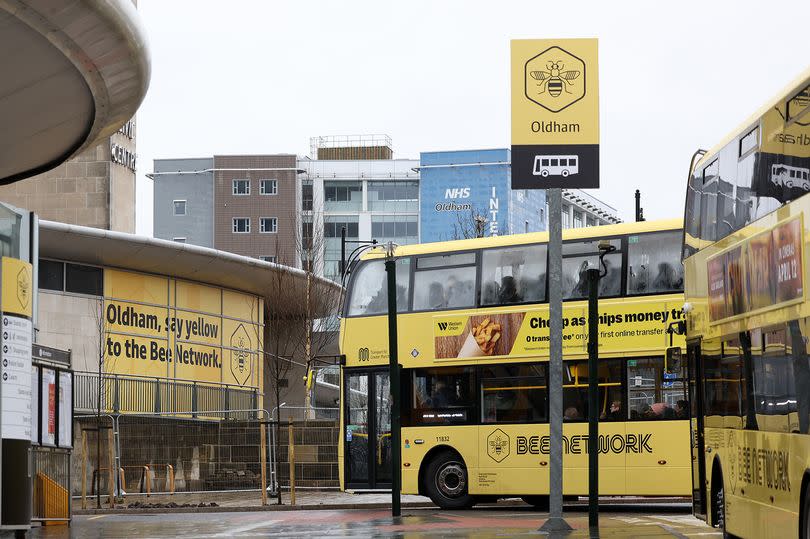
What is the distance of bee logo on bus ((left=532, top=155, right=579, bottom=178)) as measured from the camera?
1862cm

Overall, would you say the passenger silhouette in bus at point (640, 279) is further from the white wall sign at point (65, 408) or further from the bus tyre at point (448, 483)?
the white wall sign at point (65, 408)

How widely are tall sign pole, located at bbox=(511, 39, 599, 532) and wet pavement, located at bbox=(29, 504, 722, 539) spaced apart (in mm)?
1297

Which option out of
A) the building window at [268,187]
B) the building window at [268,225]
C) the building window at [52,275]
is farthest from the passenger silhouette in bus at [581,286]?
the building window at [268,187]

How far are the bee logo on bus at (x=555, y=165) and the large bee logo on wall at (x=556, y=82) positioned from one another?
2.11 feet

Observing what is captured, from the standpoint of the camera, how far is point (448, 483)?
79.7 ft

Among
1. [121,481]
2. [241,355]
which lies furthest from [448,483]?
[241,355]

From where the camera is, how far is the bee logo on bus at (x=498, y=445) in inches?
926

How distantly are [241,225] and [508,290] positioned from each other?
92747mm

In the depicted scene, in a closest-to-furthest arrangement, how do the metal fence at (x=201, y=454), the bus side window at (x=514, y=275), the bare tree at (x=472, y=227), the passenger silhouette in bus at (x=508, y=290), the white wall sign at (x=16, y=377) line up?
the white wall sign at (x=16, y=377) < the bus side window at (x=514, y=275) < the passenger silhouette in bus at (x=508, y=290) < the metal fence at (x=201, y=454) < the bare tree at (x=472, y=227)

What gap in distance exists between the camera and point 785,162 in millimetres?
11938

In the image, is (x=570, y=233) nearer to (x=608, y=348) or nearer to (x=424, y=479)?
(x=608, y=348)

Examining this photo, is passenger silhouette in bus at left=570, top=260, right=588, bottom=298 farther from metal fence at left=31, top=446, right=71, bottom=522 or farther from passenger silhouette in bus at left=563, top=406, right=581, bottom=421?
metal fence at left=31, top=446, right=71, bottom=522

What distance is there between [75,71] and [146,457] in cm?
2075

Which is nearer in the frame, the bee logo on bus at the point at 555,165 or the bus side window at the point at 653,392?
the bee logo on bus at the point at 555,165
